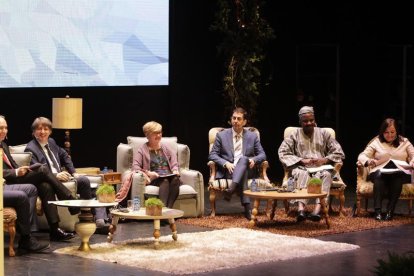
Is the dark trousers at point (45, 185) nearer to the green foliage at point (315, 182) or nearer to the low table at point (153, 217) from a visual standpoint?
the low table at point (153, 217)

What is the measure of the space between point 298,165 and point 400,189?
3.48 feet

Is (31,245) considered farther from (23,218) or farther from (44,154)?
(44,154)

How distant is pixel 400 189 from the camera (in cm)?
945

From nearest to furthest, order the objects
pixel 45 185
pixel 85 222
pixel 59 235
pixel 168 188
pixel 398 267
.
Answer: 1. pixel 398 267
2. pixel 85 222
3. pixel 59 235
4. pixel 45 185
5. pixel 168 188

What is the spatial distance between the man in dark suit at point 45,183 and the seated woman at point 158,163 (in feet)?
3.96

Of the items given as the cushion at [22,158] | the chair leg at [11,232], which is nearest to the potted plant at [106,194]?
the chair leg at [11,232]

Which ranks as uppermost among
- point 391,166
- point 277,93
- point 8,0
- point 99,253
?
point 8,0

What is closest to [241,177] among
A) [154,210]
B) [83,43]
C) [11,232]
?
[154,210]

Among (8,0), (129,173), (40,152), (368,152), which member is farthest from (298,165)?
(8,0)

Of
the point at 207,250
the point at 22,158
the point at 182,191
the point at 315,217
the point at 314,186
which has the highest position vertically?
the point at 22,158

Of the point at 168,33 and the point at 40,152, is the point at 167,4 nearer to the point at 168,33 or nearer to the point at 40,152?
the point at 168,33

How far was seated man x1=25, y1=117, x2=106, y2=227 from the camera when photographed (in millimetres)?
8422

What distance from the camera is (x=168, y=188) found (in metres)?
9.13

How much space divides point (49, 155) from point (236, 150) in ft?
7.15
